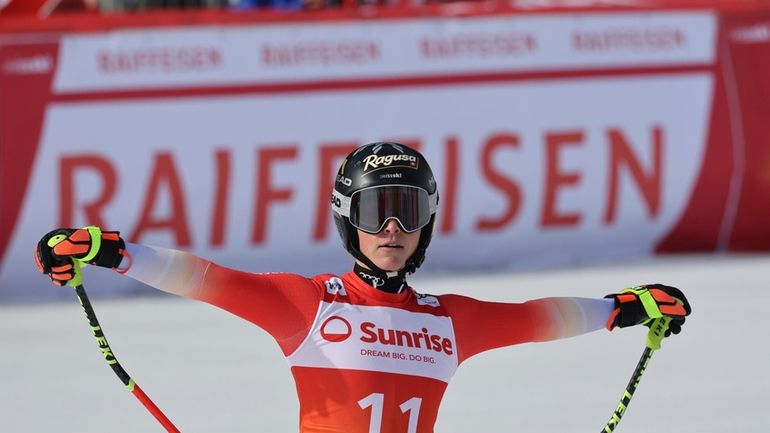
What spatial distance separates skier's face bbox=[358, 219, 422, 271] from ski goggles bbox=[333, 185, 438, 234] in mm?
27

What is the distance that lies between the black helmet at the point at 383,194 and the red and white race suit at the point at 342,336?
147 mm

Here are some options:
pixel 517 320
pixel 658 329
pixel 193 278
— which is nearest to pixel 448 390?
pixel 658 329

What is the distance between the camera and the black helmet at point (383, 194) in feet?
A: 12.7

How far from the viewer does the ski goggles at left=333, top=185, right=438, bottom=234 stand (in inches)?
153

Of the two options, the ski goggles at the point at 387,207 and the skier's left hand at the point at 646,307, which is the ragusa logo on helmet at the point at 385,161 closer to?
the ski goggles at the point at 387,207

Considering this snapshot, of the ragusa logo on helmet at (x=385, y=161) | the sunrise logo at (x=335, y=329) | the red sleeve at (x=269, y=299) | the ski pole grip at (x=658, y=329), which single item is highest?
the ragusa logo on helmet at (x=385, y=161)

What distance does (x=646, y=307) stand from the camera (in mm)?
4242

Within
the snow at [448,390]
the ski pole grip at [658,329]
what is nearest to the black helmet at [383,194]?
the ski pole grip at [658,329]

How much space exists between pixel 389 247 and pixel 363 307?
0.62 ft

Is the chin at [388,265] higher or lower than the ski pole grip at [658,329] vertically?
higher

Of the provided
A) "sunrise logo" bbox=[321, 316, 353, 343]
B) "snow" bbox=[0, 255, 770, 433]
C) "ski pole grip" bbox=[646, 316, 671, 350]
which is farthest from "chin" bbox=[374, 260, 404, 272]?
"snow" bbox=[0, 255, 770, 433]

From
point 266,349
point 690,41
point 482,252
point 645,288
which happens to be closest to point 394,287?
point 645,288

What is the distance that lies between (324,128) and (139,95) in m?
1.28

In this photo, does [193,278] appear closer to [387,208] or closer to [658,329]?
[387,208]
